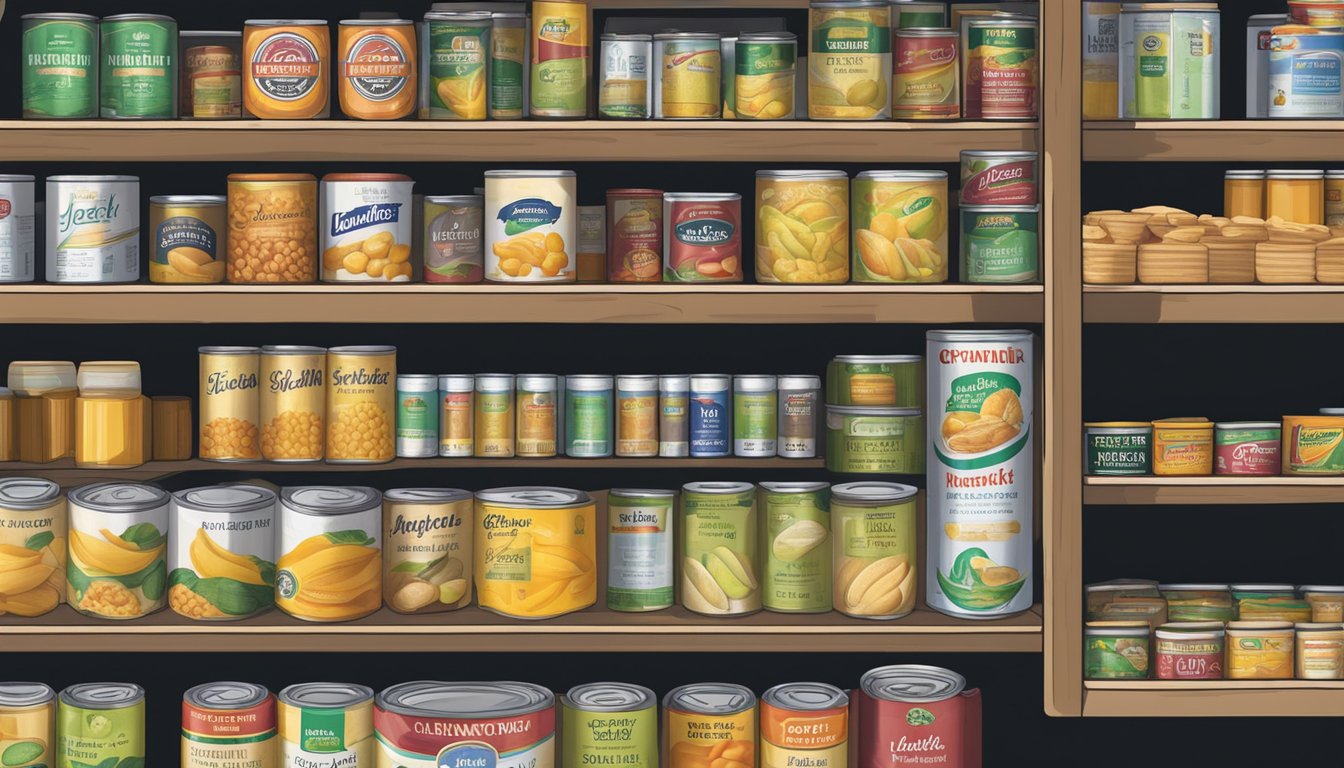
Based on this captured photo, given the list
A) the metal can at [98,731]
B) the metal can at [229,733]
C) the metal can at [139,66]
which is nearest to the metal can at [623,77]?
the metal can at [139,66]

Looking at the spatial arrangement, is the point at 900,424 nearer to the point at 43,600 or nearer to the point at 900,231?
the point at 900,231

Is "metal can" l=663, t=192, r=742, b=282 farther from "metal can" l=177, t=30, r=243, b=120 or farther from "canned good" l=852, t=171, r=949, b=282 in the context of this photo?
"metal can" l=177, t=30, r=243, b=120

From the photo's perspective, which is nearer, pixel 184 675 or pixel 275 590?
pixel 275 590

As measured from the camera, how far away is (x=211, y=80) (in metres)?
2.70

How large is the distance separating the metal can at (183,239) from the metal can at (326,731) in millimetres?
772

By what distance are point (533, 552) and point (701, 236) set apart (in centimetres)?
63

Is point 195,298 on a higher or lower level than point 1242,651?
higher

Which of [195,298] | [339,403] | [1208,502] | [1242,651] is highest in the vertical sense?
[195,298]

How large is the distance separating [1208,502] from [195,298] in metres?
1.80

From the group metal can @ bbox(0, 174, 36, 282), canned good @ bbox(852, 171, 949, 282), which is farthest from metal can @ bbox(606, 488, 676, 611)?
metal can @ bbox(0, 174, 36, 282)

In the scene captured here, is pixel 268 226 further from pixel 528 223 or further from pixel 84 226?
pixel 528 223

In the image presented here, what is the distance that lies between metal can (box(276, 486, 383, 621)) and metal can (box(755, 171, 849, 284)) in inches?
33.0

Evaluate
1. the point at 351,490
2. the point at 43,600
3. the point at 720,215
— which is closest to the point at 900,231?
the point at 720,215

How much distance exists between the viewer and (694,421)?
277 cm
